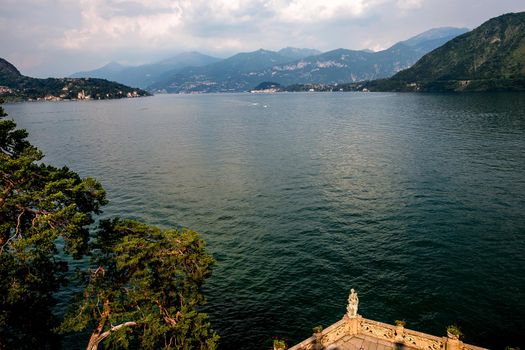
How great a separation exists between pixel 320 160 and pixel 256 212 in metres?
44.0

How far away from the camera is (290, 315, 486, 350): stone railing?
94.2 ft

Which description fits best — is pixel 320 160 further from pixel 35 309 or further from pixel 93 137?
pixel 93 137

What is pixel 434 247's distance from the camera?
175 feet

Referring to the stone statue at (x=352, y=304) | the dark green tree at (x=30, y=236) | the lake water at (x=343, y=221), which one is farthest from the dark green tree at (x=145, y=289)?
the stone statue at (x=352, y=304)

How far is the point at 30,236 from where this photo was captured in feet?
84.7

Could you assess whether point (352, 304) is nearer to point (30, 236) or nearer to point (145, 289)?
point (145, 289)

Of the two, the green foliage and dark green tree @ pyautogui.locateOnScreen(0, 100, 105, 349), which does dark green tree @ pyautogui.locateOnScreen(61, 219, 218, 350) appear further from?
dark green tree @ pyautogui.locateOnScreen(0, 100, 105, 349)

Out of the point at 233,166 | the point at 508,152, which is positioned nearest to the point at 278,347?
the point at 233,166

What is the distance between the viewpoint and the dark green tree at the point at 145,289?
27.2m

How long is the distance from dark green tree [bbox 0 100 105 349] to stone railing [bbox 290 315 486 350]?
1989 centimetres

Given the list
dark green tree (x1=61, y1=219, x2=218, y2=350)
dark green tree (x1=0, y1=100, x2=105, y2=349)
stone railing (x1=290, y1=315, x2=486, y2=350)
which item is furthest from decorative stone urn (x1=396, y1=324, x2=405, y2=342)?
dark green tree (x1=0, y1=100, x2=105, y2=349)

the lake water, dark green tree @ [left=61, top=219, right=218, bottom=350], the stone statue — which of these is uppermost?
dark green tree @ [left=61, top=219, right=218, bottom=350]

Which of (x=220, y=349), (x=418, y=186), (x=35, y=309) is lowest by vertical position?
(x=220, y=349)

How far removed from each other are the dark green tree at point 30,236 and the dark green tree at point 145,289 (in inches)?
102
